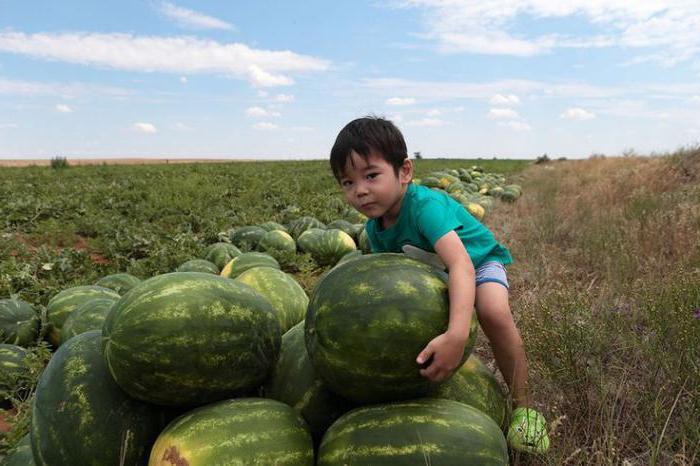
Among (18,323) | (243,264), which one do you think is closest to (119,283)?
(18,323)

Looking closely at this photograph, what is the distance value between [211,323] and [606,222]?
5.58 meters

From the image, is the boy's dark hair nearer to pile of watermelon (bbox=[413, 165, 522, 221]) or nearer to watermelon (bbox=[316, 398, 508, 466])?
watermelon (bbox=[316, 398, 508, 466])

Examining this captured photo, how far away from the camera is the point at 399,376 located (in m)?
1.80

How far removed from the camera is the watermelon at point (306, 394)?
204 cm

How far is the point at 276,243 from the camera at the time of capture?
576 centimetres

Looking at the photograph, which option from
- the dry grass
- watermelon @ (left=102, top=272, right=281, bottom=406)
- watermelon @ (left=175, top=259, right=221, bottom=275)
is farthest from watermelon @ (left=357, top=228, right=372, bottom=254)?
watermelon @ (left=102, top=272, right=281, bottom=406)

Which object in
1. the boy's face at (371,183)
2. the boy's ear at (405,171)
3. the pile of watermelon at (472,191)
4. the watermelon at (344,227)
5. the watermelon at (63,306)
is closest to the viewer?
the boy's face at (371,183)

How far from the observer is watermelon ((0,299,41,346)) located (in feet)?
11.2

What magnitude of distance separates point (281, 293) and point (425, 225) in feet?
3.14

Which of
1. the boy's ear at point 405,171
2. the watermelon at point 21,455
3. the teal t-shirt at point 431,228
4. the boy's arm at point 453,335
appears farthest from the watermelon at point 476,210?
the watermelon at point 21,455

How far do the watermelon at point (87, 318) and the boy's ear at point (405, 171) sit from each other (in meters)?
1.59

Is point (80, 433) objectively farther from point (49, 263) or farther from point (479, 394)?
point (49, 263)

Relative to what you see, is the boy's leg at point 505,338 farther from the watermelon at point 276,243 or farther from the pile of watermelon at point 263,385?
the watermelon at point 276,243

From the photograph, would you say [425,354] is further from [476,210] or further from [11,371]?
A: [476,210]
